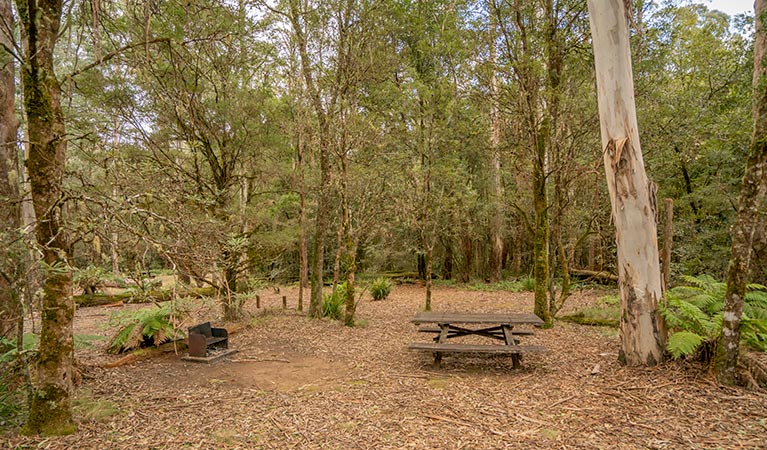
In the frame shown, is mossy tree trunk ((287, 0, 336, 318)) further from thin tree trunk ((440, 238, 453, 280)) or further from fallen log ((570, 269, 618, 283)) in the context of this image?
thin tree trunk ((440, 238, 453, 280))

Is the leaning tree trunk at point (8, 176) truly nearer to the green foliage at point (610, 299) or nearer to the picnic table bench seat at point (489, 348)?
the picnic table bench seat at point (489, 348)

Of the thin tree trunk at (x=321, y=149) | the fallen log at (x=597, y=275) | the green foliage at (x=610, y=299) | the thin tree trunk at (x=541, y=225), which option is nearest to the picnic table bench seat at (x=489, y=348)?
the green foliage at (x=610, y=299)

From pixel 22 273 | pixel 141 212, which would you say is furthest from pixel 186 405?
pixel 141 212

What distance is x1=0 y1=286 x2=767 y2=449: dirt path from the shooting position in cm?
334

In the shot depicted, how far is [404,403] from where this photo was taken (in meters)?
4.23

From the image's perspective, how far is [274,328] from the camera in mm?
8328

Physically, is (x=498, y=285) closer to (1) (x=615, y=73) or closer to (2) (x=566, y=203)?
(2) (x=566, y=203)

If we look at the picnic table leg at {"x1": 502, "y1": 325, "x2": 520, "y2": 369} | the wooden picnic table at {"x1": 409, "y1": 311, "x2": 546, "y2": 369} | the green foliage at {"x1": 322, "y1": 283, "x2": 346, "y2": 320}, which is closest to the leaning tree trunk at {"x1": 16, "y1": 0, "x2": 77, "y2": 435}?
the wooden picnic table at {"x1": 409, "y1": 311, "x2": 546, "y2": 369}

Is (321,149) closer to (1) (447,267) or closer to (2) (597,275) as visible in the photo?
(2) (597,275)

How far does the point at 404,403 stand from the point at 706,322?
3.44 metres

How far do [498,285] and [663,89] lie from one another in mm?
8560

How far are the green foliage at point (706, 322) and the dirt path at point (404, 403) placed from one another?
0.35 metres

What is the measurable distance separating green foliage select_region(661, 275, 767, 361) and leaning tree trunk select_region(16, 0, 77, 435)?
578 centimetres

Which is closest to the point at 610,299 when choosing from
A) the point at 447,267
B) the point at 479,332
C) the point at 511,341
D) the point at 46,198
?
the point at 479,332
